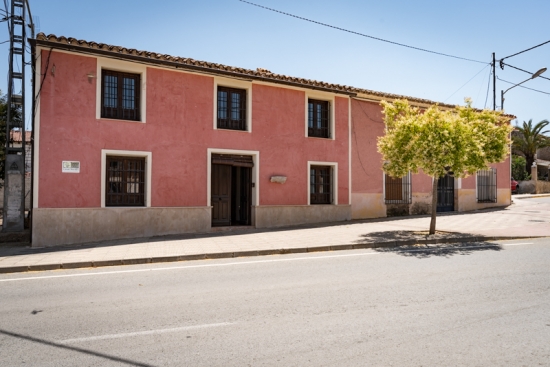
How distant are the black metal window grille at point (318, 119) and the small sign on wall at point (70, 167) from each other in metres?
8.06

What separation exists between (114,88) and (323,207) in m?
8.21

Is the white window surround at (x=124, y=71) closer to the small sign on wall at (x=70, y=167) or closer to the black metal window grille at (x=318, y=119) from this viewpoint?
the small sign on wall at (x=70, y=167)

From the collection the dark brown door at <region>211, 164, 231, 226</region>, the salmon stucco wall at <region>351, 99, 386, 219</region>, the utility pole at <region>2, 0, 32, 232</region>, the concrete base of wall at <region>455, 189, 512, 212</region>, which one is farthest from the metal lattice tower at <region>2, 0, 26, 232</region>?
the concrete base of wall at <region>455, 189, 512, 212</region>

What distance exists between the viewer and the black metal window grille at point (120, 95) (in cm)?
1230

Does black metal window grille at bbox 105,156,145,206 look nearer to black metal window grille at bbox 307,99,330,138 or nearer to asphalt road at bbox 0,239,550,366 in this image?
asphalt road at bbox 0,239,550,366

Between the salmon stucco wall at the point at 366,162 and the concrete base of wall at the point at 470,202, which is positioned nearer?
the salmon stucco wall at the point at 366,162

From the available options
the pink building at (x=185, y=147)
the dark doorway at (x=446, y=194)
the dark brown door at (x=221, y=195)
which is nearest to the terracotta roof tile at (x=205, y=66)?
the pink building at (x=185, y=147)

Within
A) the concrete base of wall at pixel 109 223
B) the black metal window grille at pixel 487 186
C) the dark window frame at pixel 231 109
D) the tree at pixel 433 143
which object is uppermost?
the dark window frame at pixel 231 109

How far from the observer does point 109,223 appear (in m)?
12.0

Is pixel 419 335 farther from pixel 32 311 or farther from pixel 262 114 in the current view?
pixel 262 114

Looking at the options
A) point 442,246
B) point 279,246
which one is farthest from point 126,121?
point 442,246

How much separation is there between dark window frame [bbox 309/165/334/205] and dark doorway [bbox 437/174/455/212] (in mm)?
6385

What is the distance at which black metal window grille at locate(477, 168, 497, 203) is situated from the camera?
21156 mm

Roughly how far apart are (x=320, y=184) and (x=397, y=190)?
13.4 ft
